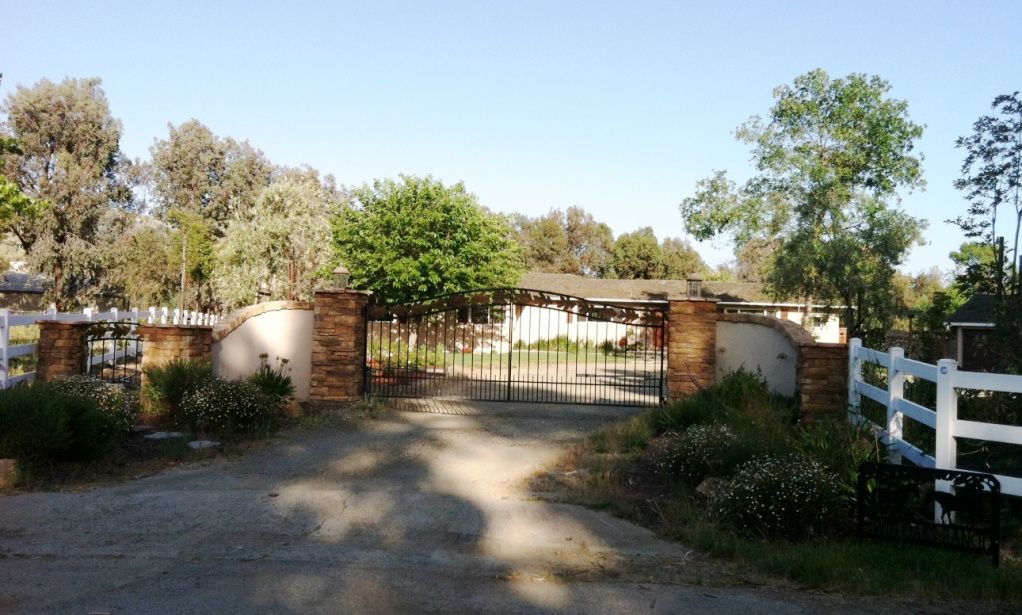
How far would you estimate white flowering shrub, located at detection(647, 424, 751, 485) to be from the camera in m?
7.60

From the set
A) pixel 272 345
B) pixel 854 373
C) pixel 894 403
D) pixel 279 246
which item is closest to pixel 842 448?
pixel 894 403

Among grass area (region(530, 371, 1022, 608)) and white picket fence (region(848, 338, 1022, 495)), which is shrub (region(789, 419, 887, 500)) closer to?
grass area (region(530, 371, 1022, 608))

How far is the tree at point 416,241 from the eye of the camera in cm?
2970

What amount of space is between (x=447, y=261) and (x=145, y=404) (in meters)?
19.0

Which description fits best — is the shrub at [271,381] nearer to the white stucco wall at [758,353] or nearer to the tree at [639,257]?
the white stucco wall at [758,353]

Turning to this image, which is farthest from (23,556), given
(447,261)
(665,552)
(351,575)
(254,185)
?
(254,185)

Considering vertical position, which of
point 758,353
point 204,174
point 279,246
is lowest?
point 758,353

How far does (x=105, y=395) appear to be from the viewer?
9.78 metres

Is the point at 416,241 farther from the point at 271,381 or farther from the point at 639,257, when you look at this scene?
the point at 639,257

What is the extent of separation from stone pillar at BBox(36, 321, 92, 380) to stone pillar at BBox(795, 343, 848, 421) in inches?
411

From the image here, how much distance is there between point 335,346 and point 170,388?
2.90 m

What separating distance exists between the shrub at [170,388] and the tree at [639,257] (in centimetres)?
5505

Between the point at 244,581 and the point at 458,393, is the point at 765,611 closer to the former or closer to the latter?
the point at 244,581

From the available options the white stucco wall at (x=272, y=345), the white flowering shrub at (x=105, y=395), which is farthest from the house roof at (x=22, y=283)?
the white flowering shrub at (x=105, y=395)
